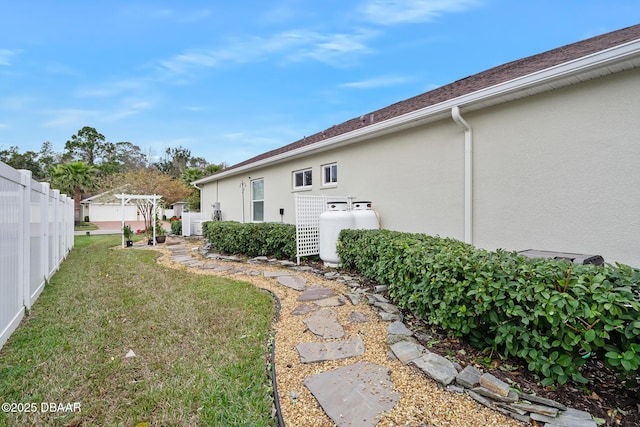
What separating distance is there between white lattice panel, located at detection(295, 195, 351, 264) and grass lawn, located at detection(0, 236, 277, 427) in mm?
2044

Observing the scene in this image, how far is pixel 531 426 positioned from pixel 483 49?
365 inches

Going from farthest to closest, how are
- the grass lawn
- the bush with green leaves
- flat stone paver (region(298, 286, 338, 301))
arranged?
the bush with green leaves < flat stone paver (region(298, 286, 338, 301)) < the grass lawn

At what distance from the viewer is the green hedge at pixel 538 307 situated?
5.94 ft

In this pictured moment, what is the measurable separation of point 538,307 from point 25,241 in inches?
221

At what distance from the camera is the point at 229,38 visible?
8539 mm

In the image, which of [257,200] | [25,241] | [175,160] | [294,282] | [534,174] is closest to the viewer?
[25,241]

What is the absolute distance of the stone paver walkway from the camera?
1.86 m

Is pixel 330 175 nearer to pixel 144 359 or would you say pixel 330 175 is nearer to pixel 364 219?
pixel 364 219

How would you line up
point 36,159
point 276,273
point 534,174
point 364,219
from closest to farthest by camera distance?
1. point 534,174
2. point 276,273
3. point 364,219
4. point 36,159

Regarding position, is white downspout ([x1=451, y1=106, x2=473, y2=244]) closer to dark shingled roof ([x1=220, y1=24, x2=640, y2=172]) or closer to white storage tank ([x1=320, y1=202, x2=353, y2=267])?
dark shingled roof ([x1=220, y1=24, x2=640, y2=172])

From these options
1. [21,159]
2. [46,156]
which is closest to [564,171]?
[21,159]

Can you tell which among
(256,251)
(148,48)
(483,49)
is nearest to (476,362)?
(256,251)

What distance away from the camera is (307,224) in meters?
6.67

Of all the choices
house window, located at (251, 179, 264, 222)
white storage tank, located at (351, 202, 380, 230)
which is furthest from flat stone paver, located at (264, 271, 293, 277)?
house window, located at (251, 179, 264, 222)
